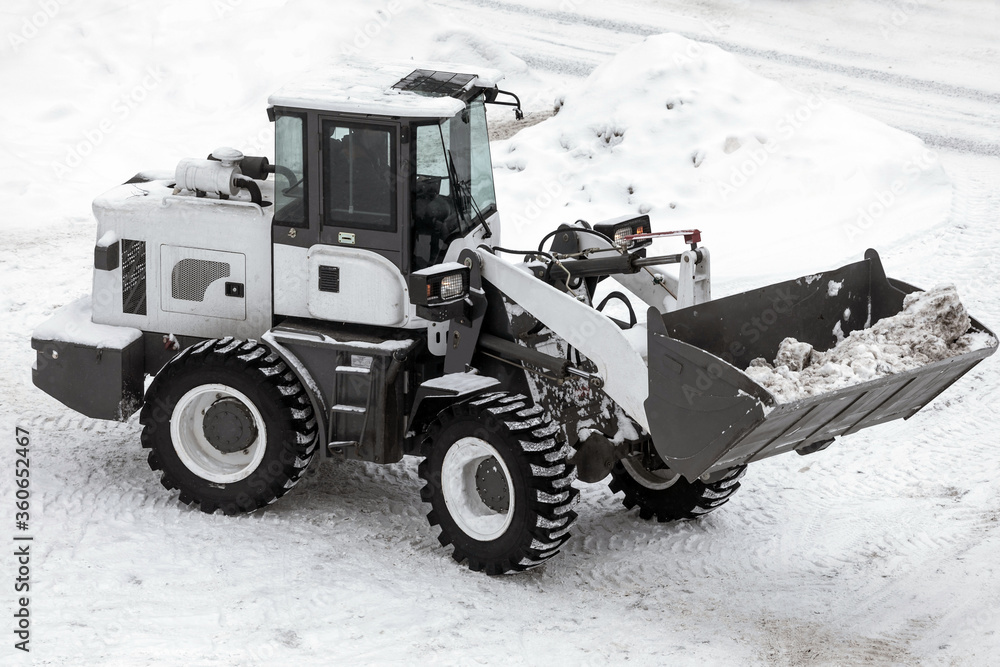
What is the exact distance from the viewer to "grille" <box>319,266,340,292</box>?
311 inches

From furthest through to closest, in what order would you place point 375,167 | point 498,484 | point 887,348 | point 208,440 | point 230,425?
point 208,440 → point 230,425 → point 375,167 → point 498,484 → point 887,348

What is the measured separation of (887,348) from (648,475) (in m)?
2.08

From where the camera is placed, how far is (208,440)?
831 centimetres

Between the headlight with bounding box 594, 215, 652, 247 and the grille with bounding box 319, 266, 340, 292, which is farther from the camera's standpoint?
the headlight with bounding box 594, 215, 652, 247

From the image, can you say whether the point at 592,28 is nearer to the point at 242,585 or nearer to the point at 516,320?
the point at 516,320

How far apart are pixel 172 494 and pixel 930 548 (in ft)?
16.4

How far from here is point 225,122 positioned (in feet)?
57.7

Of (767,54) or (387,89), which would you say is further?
(767,54)

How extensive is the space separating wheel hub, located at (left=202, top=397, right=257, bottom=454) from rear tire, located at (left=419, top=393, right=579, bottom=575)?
127cm

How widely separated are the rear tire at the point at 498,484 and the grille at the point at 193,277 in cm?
193

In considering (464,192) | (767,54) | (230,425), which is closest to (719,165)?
(767,54)

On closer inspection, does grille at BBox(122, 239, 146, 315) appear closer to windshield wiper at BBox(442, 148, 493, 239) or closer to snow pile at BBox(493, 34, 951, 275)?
windshield wiper at BBox(442, 148, 493, 239)

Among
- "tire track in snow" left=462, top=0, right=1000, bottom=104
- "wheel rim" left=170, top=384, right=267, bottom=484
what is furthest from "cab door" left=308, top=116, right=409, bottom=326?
"tire track in snow" left=462, top=0, right=1000, bottom=104

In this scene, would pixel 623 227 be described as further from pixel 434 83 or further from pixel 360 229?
pixel 360 229
